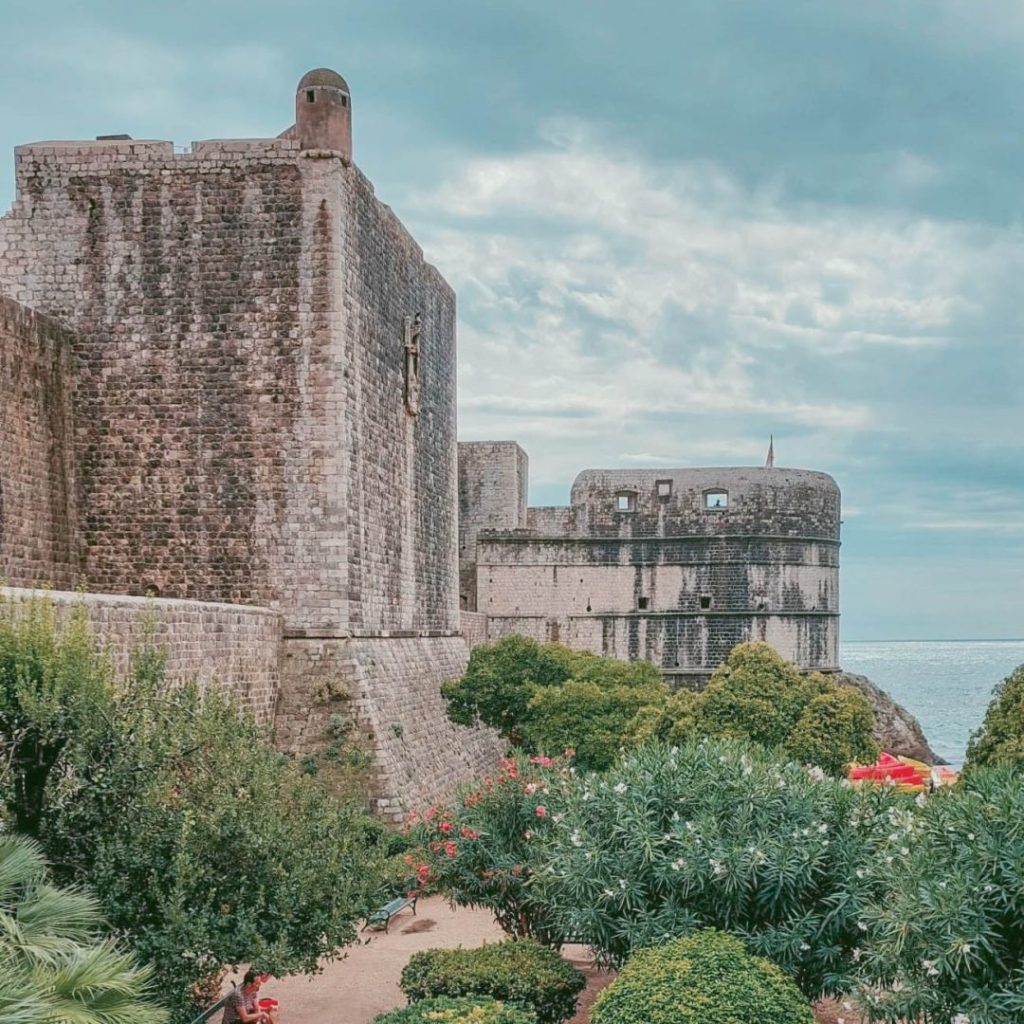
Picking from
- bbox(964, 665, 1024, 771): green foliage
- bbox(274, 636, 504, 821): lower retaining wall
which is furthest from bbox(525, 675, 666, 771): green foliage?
bbox(964, 665, 1024, 771): green foliage

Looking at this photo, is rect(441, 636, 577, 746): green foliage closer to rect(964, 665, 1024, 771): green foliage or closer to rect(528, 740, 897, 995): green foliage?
rect(964, 665, 1024, 771): green foliage

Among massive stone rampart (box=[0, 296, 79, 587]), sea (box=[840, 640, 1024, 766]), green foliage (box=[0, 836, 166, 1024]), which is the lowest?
sea (box=[840, 640, 1024, 766])

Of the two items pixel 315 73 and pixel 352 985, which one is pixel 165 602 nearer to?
pixel 352 985

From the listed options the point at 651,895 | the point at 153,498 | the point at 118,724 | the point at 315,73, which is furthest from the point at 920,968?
the point at 315,73

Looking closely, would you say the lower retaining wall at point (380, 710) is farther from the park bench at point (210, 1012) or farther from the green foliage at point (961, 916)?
the green foliage at point (961, 916)

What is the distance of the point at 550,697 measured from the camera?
63.1 feet

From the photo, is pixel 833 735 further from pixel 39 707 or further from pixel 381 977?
pixel 39 707

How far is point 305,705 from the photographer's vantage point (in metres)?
14.9

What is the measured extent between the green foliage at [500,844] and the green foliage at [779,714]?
4318 millimetres

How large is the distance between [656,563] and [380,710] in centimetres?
1938

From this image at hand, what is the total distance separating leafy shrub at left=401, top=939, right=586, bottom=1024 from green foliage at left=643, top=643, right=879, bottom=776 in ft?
17.4

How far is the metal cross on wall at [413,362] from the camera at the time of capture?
18281 mm

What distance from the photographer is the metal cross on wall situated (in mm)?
18281

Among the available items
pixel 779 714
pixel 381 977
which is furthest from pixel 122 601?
pixel 779 714
